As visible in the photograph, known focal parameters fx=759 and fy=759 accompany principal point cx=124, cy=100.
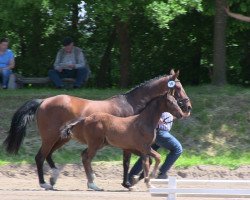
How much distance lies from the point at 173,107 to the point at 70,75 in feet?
22.2

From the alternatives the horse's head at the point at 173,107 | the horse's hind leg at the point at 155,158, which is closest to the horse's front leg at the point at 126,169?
the horse's hind leg at the point at 155,158

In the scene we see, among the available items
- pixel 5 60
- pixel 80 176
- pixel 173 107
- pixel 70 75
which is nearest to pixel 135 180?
pixel 173 107

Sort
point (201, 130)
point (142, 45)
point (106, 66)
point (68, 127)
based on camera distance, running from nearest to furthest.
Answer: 1. point (68, 127)
2. point (201, 130)
3. point (142, 45)
4. point (106, 66)

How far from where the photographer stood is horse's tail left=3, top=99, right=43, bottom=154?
44.4ft

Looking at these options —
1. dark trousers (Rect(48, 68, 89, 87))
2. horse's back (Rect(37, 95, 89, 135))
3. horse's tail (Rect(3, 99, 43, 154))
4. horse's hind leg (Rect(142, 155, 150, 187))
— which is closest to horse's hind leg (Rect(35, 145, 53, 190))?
horse's back (Rect(37, 95, 89, 135))

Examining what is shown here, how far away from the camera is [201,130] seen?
16.6m

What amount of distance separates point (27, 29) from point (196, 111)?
335 inches

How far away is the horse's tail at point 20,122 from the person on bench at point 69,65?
4747 millimetres

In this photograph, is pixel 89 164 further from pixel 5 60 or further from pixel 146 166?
pixel 5 60

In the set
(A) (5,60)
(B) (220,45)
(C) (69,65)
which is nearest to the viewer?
(C) (69,65)

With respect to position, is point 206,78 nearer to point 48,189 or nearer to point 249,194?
point 48,189

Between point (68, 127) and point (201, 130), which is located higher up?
point (68, 127)

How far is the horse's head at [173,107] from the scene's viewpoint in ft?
41.0

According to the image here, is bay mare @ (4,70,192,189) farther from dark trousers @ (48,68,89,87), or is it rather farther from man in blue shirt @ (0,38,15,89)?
man in blue shirt @ (0,38,15,89)
